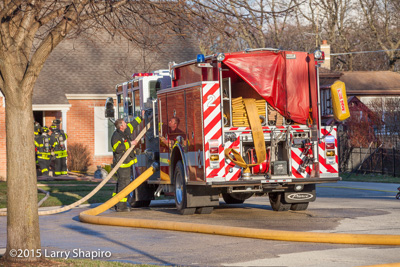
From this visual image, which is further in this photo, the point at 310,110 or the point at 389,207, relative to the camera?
the point at 389,207

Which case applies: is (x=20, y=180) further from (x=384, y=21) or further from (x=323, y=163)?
(x=384, y=21)

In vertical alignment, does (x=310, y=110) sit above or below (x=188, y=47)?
below

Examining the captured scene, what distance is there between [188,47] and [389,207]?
19.4 metres

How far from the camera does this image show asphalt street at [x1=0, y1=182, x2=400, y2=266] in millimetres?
8281

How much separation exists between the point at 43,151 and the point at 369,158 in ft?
38.7

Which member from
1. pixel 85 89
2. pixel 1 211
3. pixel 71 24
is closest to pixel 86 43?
pixel 85 89

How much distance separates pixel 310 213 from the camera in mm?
13039

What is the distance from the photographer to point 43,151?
2473cm

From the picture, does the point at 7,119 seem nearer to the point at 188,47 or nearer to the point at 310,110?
the point at 310,110

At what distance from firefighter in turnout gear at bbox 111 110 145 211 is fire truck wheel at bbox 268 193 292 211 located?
2957 millimetres

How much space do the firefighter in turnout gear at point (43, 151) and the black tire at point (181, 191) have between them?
39.9 ft

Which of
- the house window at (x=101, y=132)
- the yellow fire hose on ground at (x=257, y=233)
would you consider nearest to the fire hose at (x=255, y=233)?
the yellow fire hose on ground at (x=257, y=233)

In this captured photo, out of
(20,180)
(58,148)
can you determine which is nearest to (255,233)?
(20,180)

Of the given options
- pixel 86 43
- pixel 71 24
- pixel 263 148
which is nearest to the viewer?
pixel 71 24
